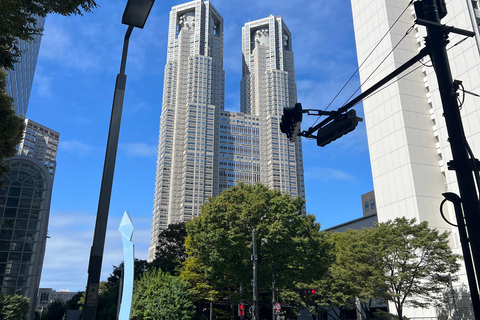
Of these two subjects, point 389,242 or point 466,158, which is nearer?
point 466,158

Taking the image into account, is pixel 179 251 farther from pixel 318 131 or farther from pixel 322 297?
pixel 318 131

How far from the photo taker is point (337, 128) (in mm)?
8438

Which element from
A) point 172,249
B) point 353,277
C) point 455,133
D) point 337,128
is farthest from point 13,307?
point 455,133

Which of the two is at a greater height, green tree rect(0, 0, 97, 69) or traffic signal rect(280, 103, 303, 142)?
green tree rect(0, 0, 97, 69)

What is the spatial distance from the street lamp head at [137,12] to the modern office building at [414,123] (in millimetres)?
49074

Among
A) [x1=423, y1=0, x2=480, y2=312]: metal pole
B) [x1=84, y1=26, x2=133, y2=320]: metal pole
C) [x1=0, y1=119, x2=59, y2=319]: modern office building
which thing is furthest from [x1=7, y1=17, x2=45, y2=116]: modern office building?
[x1=423, y1=0, x2=480, y2=312]: metal pole

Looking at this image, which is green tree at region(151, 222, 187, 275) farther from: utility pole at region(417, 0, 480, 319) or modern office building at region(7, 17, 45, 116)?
utility pole at region(417, 0, 480, 319)

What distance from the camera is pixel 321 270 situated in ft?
120

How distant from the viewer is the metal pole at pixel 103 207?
4.73 metres

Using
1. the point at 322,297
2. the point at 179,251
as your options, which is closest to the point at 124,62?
the point at 322,297

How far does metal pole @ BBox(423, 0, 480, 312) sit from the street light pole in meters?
4.93

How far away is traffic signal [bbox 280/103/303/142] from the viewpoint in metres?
8.29

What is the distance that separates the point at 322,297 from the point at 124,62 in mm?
44375

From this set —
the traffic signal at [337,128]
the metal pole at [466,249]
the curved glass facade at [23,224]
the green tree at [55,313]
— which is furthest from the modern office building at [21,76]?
the metal pole at [466,249]
